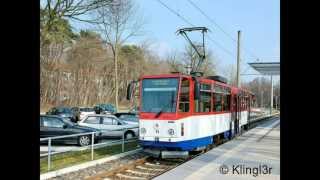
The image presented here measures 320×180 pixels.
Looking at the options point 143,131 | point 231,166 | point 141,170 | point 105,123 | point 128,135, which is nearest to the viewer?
point 231,166

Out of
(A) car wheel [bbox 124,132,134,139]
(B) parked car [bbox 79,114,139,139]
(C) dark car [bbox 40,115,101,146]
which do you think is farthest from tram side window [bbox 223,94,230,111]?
(C) dark car [bbox 40,115,101,146]

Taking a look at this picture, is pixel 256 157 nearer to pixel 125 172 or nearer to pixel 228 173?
pixel 228 173

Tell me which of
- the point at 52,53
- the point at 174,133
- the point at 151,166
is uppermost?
the point at 52,53

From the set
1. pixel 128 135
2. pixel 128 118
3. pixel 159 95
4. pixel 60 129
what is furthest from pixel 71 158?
pixel 128 118

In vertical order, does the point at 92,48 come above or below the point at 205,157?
above

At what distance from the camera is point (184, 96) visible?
550 inches

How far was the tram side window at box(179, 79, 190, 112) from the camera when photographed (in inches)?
545

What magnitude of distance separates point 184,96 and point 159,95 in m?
0.75

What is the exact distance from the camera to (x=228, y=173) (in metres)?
10.5

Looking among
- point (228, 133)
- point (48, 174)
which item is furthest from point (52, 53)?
point (48, 174)

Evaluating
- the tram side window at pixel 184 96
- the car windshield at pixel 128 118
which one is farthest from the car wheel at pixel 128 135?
the tram side window at pixel 184 96

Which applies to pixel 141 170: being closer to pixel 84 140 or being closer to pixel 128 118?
pixel 84 140

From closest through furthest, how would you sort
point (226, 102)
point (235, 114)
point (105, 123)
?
1. point (226, 102)
2. point (105, 123)
3. point (235, 114)
